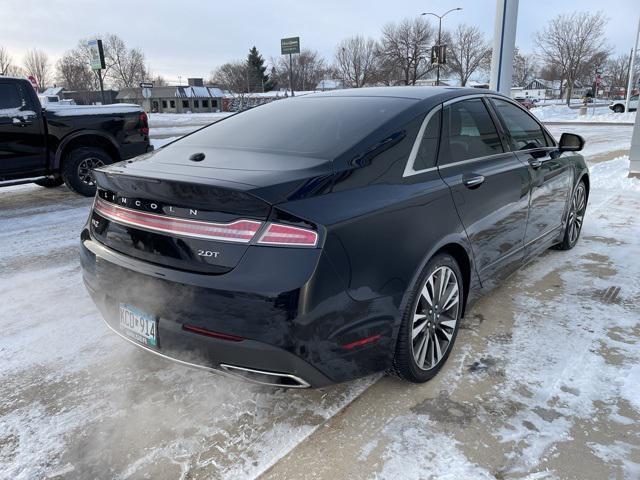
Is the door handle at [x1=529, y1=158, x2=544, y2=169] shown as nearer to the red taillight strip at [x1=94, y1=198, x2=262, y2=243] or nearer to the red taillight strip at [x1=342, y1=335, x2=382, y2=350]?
the red taillight strip at [x1=342, y1=335, x2=382, y2=350]

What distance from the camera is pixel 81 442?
2338mm

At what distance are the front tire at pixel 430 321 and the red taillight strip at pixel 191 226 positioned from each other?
92 centimetres

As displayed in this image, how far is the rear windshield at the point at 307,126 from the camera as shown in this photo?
104 inches

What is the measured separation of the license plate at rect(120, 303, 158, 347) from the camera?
2.33m

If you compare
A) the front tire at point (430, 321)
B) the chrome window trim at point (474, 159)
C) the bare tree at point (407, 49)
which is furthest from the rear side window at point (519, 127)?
the bare tree at point (407, 49)

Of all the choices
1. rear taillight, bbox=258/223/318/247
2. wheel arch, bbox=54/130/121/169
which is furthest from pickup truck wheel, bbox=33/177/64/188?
rear taillight, bbox=258/223/318/247

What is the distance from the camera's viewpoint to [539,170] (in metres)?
3.96

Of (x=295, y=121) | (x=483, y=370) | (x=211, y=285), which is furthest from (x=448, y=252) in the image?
(x=211, y=285)

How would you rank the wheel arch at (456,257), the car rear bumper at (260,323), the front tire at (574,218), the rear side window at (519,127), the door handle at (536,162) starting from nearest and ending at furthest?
1. the car rear bumper at (260,323)
2. the wheel arch at (456,257)
3. the rear side window at (519,127)
4. the door handle at (536,162)
5. the front tire at (574,218)

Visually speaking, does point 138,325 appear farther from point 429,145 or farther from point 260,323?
point 429,145

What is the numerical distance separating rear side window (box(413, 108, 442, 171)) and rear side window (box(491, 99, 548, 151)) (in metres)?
1.03

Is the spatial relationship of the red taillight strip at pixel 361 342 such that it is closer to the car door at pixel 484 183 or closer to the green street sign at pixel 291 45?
the car door at pixel 484 183

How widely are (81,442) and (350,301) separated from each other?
144 cm

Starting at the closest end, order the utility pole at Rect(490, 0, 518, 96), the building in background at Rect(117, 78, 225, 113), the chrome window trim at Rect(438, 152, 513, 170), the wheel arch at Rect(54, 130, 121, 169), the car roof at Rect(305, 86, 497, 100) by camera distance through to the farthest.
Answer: the chrome window trim at Rect(438, 152, 513, 170) < the car roof at Rect(305, 86, 497, 100) < the wheel arch at Rect(54, 130, 121, 169) < the utility pole at Rect(490, 0, 518, 96) < the building in background at Rect(117, 78, 225, 113)
